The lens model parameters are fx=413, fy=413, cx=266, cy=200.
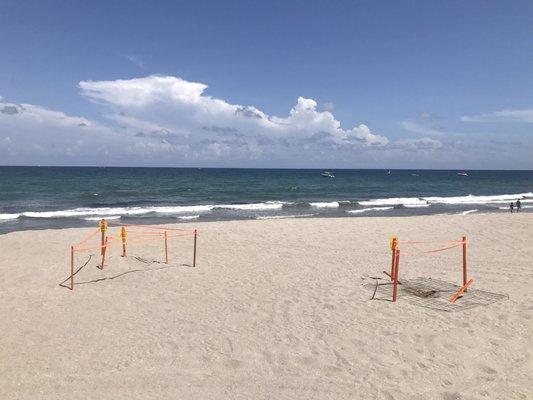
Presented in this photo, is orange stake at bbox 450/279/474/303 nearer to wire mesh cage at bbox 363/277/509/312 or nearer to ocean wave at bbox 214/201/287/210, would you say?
wire mesh cage at bbox 363/277/509/312

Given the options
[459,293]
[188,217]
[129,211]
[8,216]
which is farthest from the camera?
[129,211]

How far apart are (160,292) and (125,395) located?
4.66m

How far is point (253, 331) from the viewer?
26.7 feet

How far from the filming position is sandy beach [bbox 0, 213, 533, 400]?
247 inches

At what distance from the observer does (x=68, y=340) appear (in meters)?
7.71

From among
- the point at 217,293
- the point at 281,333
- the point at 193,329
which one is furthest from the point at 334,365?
the point at 217,293

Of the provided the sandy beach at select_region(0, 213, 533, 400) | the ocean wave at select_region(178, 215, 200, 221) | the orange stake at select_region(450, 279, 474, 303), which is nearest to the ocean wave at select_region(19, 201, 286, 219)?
the ocean wave at select_region(178, 215, 200, 221)

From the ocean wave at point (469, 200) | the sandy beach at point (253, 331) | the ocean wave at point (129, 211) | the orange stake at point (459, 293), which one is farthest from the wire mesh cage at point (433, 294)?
the ocean wave at point (469, 200)

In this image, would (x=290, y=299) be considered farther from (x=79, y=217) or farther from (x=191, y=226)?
(x=79, y=217)

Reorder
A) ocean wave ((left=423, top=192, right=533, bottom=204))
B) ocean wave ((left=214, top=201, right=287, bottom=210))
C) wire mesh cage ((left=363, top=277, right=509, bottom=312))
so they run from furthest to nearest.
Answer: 1. ocean wave ((left=423, top=192, right=533, bottom=204))
2. ocean wave ((left=214, top=201, right=287, bottom=210))
3. wire mesh cage ((left=363, top=277, right=509, bottom=312))

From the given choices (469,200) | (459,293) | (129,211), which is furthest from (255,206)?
(459,293)

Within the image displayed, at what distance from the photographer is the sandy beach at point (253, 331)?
629 cm

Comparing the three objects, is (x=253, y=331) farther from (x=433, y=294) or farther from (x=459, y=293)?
(x=459, y=293)

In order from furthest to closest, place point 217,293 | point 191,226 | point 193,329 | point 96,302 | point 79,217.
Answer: point 79,217 → point 191,226 → point 217,293 → point 96,302 → point 193,329
